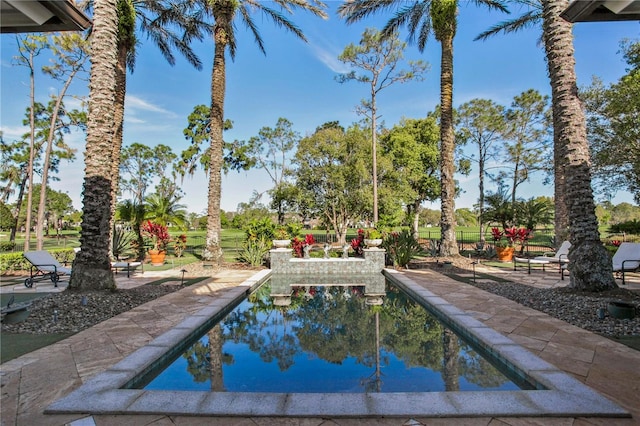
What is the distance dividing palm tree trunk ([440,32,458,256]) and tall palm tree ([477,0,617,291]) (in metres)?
5.25

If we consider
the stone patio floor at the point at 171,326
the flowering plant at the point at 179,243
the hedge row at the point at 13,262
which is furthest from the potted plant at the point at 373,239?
the hedge row at the point at 13,262

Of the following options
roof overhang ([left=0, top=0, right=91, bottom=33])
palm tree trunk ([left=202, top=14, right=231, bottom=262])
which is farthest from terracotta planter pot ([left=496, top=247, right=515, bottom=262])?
roof overhang ([left=0, top=0, right=91, bottom=33])

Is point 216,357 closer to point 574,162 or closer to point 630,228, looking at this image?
point 574,162

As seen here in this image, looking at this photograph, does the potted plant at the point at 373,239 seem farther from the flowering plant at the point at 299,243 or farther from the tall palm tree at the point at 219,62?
the tall palm tree at the point at 219,62

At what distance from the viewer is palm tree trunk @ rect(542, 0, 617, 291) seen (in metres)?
6.12

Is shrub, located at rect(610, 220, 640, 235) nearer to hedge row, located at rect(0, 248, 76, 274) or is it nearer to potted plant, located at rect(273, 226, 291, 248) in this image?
potted plant, located at rect(273, 226, 291, 248)

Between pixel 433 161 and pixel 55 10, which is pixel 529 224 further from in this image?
pixel 55 10

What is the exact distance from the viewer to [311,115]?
2742cm

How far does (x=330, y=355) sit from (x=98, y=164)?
5678mm

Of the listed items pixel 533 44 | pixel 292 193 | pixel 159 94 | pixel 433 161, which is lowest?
pixel 292 193

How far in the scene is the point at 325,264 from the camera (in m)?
11.6

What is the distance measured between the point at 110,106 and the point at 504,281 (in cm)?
980

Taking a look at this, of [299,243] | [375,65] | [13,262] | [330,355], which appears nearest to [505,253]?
[299,243]

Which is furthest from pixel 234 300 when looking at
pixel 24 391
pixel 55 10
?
pixel 55 10
